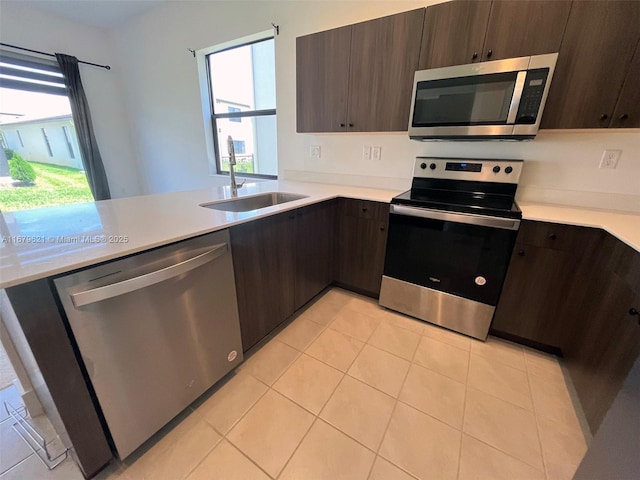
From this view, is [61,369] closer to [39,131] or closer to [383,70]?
[383,70]

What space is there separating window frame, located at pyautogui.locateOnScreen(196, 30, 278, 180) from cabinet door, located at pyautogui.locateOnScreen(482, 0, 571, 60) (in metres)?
1.98

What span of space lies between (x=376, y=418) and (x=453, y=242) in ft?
3.62

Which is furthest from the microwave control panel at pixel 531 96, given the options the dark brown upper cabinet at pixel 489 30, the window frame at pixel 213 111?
the window frame at pixel 213 111

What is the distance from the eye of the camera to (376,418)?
1249 mm

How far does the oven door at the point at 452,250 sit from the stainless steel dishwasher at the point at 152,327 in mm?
1177

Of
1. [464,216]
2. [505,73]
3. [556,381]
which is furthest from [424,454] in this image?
[505,73]

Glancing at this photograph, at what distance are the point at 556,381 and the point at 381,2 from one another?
8.96 feet

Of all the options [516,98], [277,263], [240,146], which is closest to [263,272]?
[277,263]

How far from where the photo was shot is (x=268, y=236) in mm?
1459

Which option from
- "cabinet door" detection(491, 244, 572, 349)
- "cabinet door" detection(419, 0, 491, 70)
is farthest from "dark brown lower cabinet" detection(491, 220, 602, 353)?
"cabinet door" detection(419, 0, 491, 70)

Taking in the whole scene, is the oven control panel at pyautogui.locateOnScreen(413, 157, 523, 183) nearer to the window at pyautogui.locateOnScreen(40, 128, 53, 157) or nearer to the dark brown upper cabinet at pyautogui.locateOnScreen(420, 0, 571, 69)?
the dark brown upper cabinet at pyautogui.locateOnScreen(420, 0, 571, 69)

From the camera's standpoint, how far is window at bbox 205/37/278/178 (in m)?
3.00

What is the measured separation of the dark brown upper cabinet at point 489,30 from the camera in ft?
4.43

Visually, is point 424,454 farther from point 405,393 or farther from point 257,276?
point 257,276
